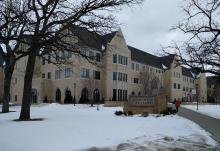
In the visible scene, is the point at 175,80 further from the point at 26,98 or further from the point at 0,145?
the point at 0,145

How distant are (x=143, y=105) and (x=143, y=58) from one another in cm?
5313

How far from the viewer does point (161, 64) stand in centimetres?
9519

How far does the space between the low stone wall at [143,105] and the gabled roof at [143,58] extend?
4492 cm

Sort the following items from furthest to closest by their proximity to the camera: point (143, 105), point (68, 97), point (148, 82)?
point (148, 82), point (68, 97), point (143, 105)

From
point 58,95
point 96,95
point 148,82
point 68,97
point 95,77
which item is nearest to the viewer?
point 68,97

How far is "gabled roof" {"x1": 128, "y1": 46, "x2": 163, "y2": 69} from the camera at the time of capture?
80.0 metres

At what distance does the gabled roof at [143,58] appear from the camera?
80.0 meters

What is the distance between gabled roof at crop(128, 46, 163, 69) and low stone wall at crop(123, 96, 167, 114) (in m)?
44.9

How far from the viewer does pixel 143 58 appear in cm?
8481

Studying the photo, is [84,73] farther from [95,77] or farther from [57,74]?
[57,74]

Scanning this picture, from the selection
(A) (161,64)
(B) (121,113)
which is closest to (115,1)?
(B) (121,113)

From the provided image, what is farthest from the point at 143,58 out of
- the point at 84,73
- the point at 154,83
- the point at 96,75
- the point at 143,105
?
the point at 143,105

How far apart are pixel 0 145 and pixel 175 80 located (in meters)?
87.7

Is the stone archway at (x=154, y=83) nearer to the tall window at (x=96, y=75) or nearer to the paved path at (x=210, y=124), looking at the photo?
the tall window at (x=96, y=75)
